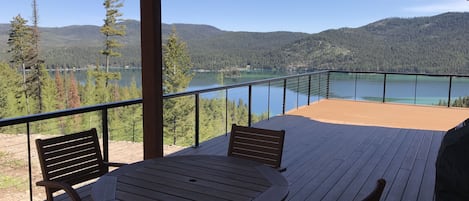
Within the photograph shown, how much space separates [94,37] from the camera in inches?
1385

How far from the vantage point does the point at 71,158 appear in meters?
2.41

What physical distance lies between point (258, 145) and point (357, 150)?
2.73 metres

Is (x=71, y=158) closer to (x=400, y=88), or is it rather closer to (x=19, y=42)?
(x=400, y=88)

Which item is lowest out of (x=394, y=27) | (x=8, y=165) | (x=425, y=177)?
(x=8, y=165)

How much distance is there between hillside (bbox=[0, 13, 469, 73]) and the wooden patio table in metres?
2.95

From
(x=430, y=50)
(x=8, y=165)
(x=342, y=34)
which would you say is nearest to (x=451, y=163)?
(x=430, y=50)

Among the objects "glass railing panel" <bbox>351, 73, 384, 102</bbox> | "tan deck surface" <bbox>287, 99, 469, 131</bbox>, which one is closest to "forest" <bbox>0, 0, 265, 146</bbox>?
"glass railing panel" <bbox>351, 73, 384, 102</bbox>

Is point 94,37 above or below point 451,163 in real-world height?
above

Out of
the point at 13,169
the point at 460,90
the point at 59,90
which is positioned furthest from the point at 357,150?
the point at 59,90

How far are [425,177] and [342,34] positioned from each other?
1492 cm

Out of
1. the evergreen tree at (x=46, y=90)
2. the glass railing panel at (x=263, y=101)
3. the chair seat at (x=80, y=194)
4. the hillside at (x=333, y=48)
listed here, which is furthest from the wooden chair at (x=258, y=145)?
the evergreen tree at (x=46, y=90)

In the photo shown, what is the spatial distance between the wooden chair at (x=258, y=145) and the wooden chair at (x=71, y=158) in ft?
2.70

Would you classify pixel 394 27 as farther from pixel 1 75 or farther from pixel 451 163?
pixel 1 75

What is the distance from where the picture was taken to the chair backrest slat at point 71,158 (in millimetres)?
2252
